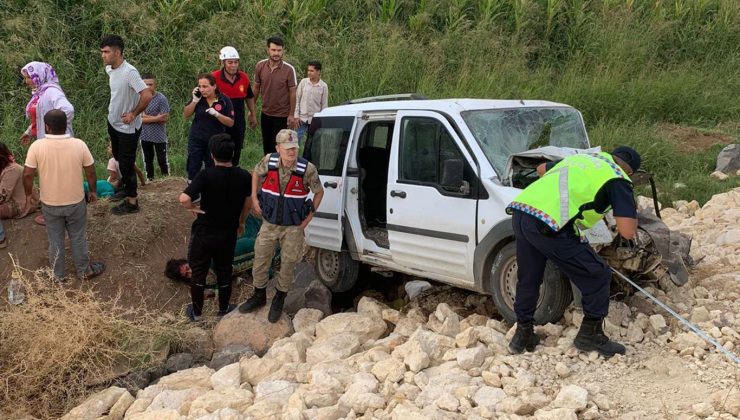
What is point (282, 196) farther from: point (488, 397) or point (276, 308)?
point (488, 397)

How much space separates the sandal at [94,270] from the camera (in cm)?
714

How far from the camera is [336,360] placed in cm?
516

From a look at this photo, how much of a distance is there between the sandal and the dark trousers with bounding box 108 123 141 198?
35.1 inches

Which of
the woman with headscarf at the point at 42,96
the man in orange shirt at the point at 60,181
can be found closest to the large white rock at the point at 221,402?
the man in orange shirt at the point at 60,181

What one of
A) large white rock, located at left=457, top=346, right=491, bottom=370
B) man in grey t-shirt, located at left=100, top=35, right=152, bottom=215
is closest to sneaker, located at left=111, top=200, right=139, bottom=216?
man in grey t-shirt, located at left=100, top=35, right=152, bottom=215

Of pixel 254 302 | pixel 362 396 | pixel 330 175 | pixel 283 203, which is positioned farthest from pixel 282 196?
pixel 362 396

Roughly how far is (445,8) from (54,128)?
36.5ft

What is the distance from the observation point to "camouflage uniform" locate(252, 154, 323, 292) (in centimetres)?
602

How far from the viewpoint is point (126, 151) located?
292 inches

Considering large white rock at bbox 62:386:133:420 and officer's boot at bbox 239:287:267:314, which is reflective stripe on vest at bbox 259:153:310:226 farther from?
large white rock at bbox 62:386:133:420

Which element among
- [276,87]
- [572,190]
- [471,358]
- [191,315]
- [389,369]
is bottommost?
[191,315]

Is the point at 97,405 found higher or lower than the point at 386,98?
lower

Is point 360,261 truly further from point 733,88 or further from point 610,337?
point 733,88

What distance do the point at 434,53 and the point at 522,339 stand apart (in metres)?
10.4
